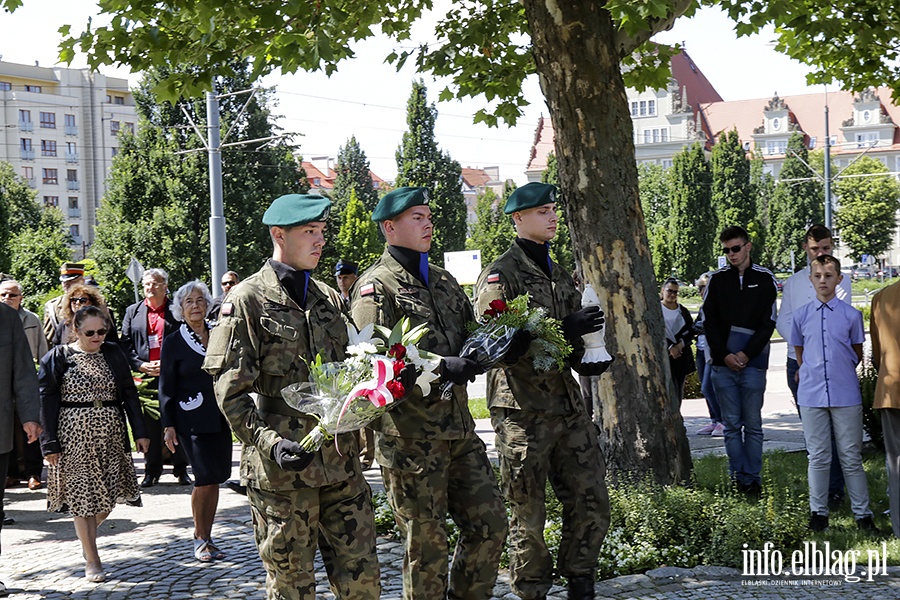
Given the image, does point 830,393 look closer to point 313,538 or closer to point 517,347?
point 517,347

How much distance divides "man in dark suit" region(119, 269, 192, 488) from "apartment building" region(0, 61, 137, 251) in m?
96.1

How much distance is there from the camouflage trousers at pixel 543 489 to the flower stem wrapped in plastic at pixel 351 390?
124cm

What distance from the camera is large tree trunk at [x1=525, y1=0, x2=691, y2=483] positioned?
25.3ft

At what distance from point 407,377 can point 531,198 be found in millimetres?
1739

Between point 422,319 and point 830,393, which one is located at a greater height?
point 422,319

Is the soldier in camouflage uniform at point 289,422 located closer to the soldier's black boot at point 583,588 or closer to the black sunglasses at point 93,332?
the soldier's black boot at point 583,588

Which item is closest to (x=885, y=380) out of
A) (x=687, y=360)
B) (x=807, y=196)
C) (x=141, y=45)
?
(x=687, y=360)

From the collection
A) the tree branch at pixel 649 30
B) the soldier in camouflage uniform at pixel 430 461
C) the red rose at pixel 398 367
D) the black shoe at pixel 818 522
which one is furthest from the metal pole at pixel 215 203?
the red rose at pixel 398 367

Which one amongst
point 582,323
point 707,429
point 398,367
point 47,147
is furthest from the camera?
point 47,147

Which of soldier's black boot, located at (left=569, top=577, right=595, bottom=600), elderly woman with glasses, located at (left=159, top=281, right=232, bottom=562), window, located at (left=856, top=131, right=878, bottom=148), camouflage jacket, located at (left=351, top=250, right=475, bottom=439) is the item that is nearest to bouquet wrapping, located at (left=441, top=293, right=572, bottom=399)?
camouflage jacket, located at (left=351, top=250, right=475, bottom=439)

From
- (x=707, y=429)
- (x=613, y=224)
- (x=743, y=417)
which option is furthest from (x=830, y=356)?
(x=707, y=429)

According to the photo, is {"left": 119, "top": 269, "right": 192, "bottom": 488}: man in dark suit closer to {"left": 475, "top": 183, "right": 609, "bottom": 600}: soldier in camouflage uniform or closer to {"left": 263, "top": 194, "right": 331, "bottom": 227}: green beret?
{"left": 475, "top": 183, "right": 609, "bottom": 600}: soldier in camouflage uniform

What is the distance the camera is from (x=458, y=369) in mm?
4883

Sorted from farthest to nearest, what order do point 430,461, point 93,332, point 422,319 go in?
point 93,332 → point 422,319 → point 430,461
